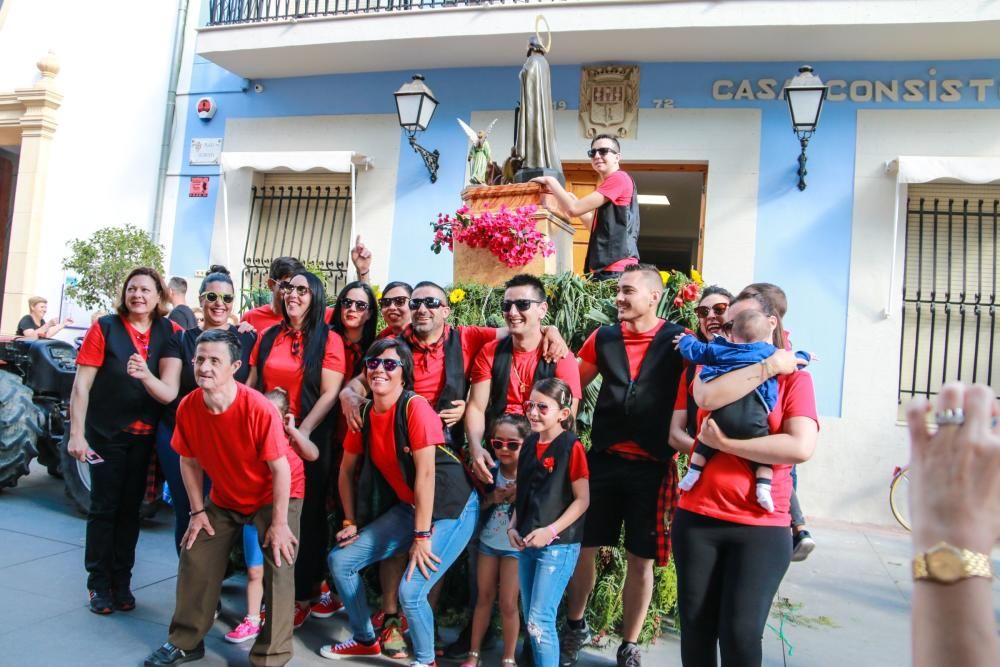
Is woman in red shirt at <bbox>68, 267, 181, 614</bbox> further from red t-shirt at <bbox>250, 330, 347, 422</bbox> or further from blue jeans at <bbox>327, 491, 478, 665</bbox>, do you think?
blue jeans at <bbox>327, 491, 478, 665</bbox>

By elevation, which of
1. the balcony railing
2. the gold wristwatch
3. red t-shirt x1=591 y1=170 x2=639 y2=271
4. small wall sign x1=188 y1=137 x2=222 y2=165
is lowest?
the gold wristwatch

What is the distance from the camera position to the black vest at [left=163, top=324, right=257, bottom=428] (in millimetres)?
4262

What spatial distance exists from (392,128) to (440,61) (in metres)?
1.02

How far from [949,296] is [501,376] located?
6225 mm

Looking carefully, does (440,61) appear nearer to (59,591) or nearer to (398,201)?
(398,201)

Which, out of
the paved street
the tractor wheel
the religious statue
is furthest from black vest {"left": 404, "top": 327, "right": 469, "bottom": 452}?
the tractor wheel

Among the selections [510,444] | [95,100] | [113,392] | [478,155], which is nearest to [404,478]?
[510,444]

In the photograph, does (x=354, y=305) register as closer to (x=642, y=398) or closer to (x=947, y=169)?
(x=642, y=398)

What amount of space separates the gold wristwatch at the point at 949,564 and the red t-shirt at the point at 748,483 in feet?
5.65

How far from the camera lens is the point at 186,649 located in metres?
3.44

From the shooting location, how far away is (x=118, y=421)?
4098mm

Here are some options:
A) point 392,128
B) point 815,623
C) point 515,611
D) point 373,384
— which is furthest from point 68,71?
point 815,623

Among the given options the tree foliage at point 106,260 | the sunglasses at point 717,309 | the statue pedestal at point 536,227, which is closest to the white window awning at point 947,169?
the statue pedestal at point 536,227

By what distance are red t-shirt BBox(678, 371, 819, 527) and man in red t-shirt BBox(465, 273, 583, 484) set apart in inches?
40.0
